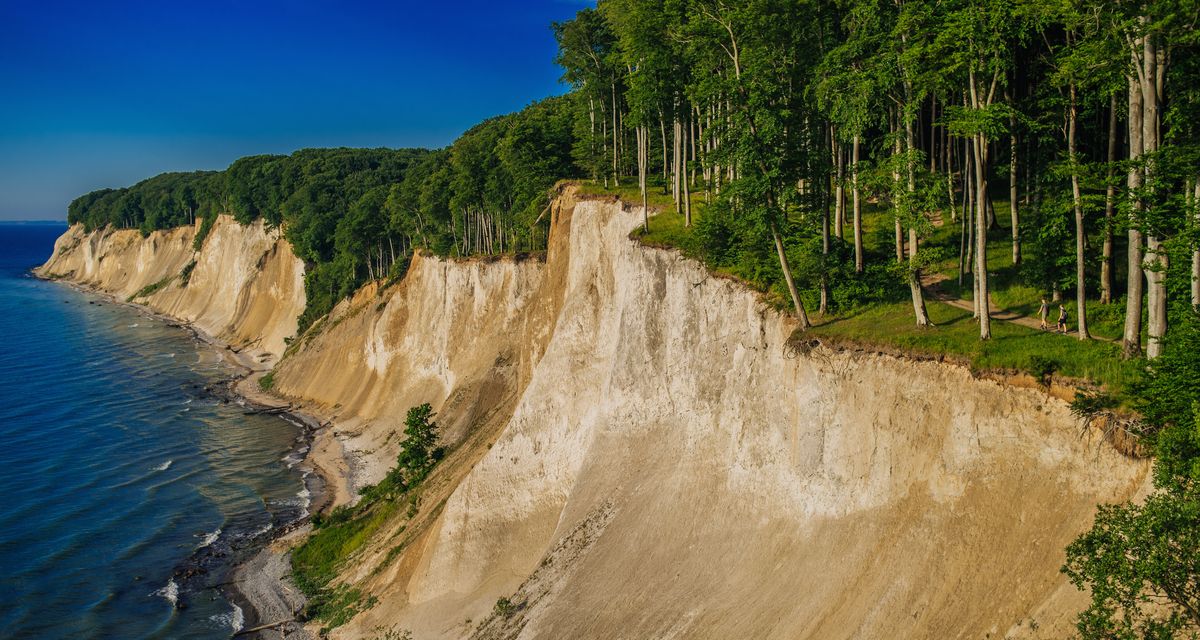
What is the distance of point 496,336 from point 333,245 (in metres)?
47.1

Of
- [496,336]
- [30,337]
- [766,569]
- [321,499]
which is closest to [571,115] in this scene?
[496,336]

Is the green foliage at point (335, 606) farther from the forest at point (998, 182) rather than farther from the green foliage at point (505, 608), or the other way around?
the forest at point (998, 182)

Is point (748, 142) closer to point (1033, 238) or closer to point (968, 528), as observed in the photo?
point (1033, 238)

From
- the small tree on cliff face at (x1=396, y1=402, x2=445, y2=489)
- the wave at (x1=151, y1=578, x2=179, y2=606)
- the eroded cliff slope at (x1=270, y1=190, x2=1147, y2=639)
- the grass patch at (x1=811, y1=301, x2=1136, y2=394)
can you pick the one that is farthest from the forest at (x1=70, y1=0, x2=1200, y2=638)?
the wave at (x1=151, y1=578, x2=179, y2=606)

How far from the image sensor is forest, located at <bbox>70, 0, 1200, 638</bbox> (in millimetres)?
13672

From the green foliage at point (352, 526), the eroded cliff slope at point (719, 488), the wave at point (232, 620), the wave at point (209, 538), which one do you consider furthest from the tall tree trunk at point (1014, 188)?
the wave at point (209, 538)

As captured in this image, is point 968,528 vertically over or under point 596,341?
under

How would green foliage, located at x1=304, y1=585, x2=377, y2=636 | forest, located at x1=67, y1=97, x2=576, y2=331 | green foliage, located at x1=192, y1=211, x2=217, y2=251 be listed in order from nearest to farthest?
green foliage, located at x1=304, y1=585, x2=377, y2=636 → forest, located at x1=67, y1=97, x2=576, y2=331 → green foliage, located at x1=192, y1=211, x2=217, y2=251

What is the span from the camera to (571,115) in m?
59.1

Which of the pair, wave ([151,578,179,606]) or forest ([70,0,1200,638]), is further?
wave ([151,578,179,606])

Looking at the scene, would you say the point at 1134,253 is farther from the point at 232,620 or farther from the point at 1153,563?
the point at 232,620

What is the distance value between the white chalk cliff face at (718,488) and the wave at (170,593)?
8.11 meters

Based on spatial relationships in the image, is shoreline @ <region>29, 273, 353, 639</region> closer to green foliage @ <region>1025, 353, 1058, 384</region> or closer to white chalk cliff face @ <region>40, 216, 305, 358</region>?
white chalk cliff face @ <region>40, 216, 305, 358</region>

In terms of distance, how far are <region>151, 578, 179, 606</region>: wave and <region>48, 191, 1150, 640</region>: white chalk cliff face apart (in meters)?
8.11
